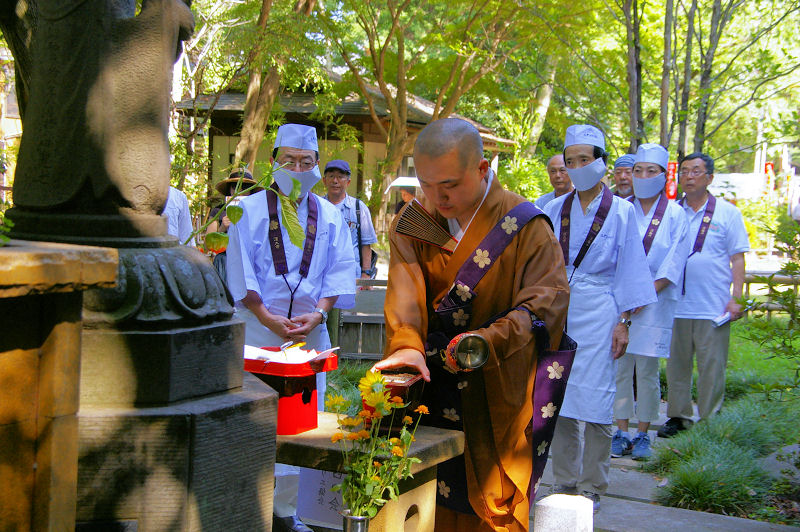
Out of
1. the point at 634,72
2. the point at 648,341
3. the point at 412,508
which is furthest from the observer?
the point at 634,72

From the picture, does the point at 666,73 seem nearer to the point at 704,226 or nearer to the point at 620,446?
the point at 704,226

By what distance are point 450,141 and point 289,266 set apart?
1.70 metres

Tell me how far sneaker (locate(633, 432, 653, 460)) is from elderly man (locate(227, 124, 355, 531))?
107 inches

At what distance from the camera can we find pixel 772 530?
16.0 ft

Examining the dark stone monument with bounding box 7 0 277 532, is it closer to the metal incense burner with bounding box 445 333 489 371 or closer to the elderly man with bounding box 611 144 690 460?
the metal incense burner with bounding box 445 333 489 371

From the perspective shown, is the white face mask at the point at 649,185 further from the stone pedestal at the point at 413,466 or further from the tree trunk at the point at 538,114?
the tree trunk at the point at 538,114

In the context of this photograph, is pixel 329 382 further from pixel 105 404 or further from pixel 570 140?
pixel 105 404

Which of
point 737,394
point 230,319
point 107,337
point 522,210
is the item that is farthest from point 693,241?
point 107,337

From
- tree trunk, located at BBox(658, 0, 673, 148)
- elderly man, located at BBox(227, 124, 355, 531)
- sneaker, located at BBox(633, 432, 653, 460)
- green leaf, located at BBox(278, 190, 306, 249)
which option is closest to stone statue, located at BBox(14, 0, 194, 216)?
green leaf, located at BBox(278, 190, 306, 249)

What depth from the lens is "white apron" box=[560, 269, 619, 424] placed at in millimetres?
5281

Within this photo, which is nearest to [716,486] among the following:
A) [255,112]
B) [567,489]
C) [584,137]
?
[567,489]

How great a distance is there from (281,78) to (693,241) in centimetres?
659

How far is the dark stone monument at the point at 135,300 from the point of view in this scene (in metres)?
2.70

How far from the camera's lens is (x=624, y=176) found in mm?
7691
